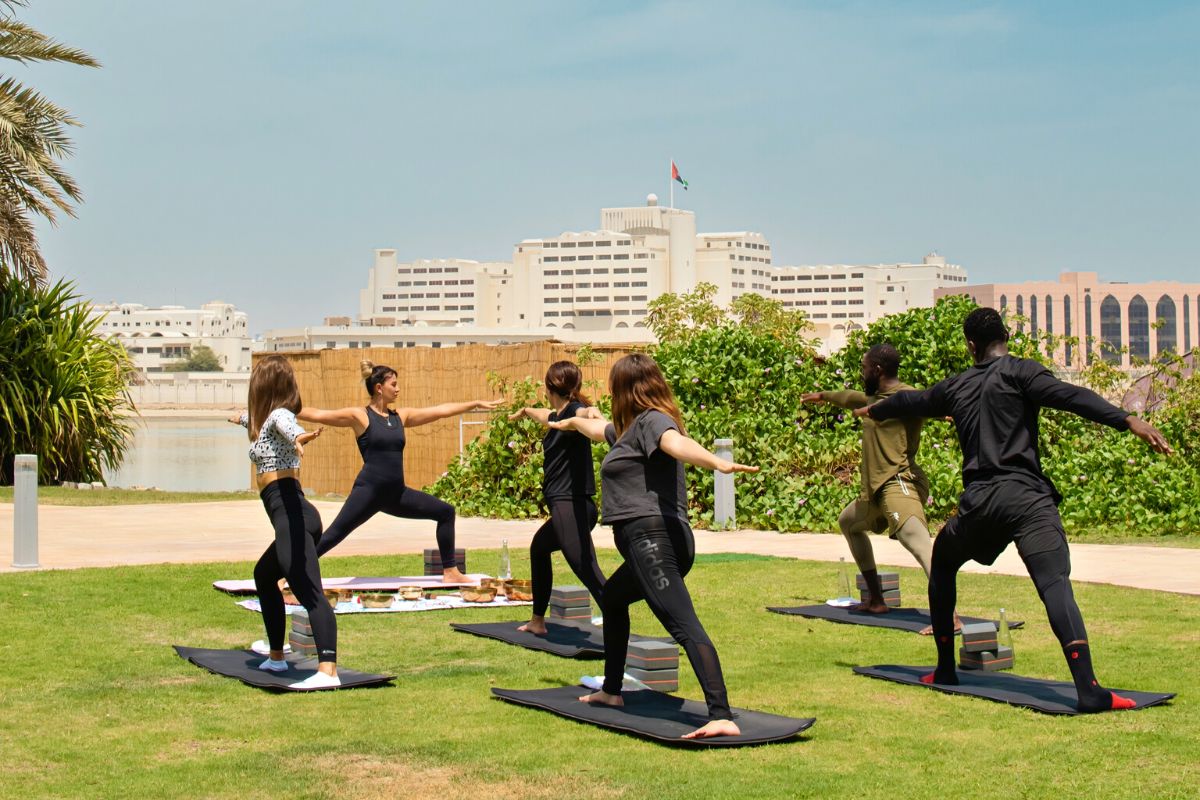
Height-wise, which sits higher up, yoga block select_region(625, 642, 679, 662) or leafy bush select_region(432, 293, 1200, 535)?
leafy bush select_region(432, 293, 1200, 535)

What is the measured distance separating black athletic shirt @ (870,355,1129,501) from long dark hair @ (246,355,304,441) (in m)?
3.29

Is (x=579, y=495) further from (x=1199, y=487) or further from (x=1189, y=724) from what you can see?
(x=1199, y=487)

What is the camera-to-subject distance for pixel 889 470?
9.38 meters

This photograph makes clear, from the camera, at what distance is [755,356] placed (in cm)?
1844

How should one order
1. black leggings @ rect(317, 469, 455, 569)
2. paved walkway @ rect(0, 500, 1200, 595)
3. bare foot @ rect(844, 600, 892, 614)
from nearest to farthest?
bare foot @ rect(844, 600, 892, 614), black leggings @ rect(317, 469, 455, 569), paved walkway @ rect(0, 500, 1200, 595)

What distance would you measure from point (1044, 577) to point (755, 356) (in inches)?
465

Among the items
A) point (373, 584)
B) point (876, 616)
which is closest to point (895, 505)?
point (876, 616)

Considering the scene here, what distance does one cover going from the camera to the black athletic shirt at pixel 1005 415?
6.82 meters

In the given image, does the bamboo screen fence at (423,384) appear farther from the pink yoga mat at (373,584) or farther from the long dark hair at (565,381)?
the long dark hair at (565,381)

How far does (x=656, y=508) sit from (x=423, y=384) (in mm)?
16478

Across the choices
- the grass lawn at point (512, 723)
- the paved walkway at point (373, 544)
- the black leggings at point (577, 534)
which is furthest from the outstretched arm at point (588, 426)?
the paved walkway at point (373, 544)

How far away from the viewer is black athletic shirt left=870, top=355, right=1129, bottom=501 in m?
6.82

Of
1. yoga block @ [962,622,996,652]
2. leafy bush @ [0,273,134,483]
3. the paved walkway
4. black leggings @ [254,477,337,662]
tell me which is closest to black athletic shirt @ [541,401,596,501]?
black leggings @ [254,477,337,662]

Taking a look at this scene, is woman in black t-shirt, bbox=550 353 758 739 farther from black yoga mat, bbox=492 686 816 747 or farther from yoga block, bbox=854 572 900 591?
yoga block, bbox=854 572 900 591
